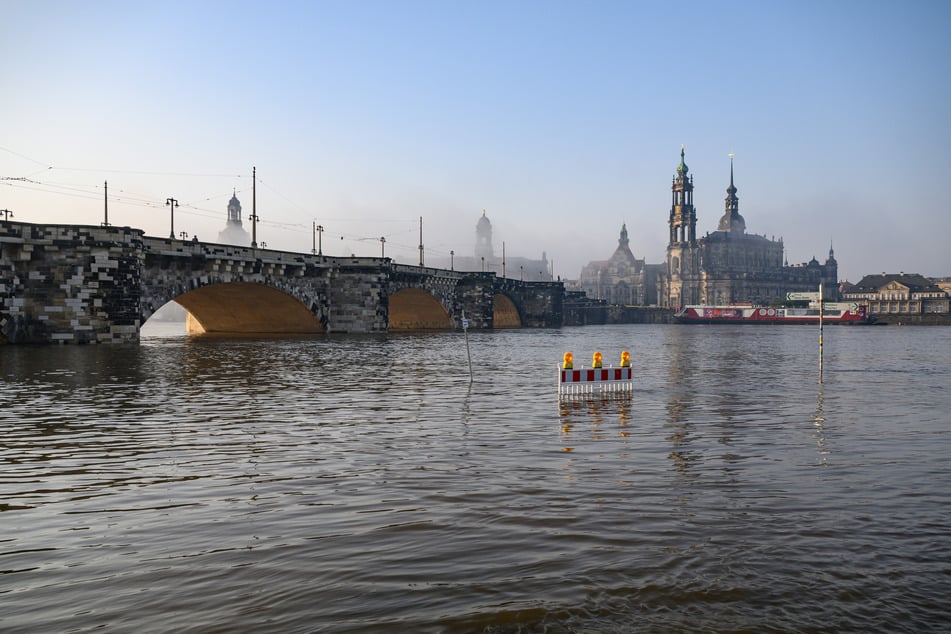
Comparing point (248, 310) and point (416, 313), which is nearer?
point (248, 310)

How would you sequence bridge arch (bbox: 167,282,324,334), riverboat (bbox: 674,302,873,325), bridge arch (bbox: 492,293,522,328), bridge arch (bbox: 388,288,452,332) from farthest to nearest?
riverboat (bbox: 674,302,873,325) < bridge arch (bbox: 492,293,522,328) < bridge arch (bbox: 388,288,452,332) < bridge arch (bbox: 167,282,324,334)

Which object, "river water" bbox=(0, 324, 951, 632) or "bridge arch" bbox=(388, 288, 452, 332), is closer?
"river water" bbox=(0, 324, 951, 632)

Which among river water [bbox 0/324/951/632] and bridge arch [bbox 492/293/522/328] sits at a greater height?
bridge arch [bbox 492/293/522/328]

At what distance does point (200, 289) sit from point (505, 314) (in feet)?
257

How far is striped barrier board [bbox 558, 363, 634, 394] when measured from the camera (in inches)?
949

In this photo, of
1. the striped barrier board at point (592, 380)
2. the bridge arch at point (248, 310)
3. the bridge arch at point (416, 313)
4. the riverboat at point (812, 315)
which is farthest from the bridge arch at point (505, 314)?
the striped barrier board at point (592, 380)

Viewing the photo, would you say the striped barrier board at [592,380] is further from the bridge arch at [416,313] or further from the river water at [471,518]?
the bridge arch at [416,313]

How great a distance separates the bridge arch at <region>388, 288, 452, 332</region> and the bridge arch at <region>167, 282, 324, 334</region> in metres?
24.1

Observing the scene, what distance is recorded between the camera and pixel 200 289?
70.3 meters

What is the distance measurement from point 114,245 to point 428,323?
63.6 m

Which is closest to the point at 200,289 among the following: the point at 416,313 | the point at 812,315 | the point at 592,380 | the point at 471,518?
the point at 416,313

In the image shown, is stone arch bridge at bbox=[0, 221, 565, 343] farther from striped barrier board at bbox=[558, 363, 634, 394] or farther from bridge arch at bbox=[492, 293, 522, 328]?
Result: striped barrier board at bbox=[558, 363, 634, 394]

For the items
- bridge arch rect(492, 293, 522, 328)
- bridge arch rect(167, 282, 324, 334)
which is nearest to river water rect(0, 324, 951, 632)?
bridge arch rect(167, 282, 324, 334)

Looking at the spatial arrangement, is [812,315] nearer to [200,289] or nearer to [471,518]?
[200,289]
